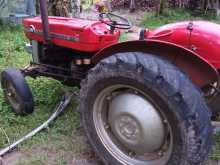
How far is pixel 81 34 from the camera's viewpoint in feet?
12.0

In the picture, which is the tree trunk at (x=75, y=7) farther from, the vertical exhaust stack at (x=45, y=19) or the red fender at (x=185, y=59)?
the red fender at (x=185, y=59)

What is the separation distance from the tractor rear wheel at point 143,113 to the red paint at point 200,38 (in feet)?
1.40

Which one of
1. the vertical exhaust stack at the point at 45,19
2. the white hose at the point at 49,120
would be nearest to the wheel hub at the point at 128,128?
the white hose at the point at 49,120

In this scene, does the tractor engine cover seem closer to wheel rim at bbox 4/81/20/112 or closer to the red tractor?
the red tractor

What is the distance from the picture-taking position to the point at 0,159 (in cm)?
334

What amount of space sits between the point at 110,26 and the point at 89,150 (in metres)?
1.14

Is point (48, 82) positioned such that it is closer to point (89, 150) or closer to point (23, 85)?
point (23, 85)

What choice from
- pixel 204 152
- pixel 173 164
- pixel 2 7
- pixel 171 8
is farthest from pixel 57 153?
pixel 171 8

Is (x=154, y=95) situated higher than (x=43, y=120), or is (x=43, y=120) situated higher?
(x=154, y=95)

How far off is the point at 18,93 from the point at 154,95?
182cm

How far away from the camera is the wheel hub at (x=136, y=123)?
9.30 ft

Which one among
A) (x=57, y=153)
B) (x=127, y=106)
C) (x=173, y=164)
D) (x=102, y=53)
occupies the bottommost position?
(x=57, y=153)

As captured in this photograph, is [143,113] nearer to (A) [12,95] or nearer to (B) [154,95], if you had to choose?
(B) [154,95]

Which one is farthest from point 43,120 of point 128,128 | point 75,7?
point 75,7
